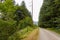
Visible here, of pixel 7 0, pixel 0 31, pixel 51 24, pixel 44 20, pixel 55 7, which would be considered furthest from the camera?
pixel 44 20

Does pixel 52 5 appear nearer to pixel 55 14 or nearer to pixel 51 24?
pixel 55 14

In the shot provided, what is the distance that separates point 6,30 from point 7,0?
27.2 ft

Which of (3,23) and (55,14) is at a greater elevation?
(3,23)

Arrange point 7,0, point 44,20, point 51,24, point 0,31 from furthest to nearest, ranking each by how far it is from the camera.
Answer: point 44,20 < point 51,24 < point 7,0 < point 0,31

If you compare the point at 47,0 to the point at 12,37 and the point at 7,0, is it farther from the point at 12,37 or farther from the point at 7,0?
the point at 12,37

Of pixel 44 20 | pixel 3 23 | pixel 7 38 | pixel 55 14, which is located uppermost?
pixel 3 23

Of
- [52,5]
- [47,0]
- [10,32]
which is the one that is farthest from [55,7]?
[10,32]

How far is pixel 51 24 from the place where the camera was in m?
39.8

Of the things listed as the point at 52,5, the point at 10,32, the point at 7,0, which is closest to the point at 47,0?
the point at 52,5

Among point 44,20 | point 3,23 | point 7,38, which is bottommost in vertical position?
point 44,20

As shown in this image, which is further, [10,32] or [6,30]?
[10,32]

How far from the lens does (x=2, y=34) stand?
13.2 m

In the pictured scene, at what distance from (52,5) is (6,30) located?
2425 centimetres

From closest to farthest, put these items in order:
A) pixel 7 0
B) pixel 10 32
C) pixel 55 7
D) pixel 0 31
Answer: pixel 0 31, pixel 10 32, pixel 7 0, pixel 55 7
